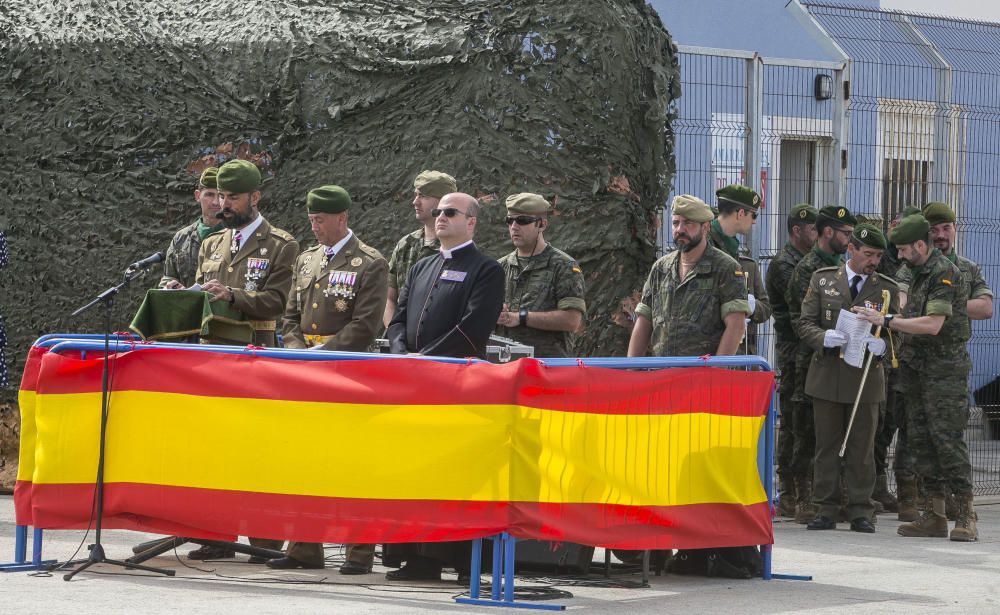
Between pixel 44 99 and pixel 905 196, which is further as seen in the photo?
pixel 905 196

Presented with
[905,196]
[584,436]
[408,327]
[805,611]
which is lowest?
[805,611]

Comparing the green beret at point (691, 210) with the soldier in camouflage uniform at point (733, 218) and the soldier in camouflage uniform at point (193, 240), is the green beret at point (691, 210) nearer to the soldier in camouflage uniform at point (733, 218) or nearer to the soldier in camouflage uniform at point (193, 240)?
the soldier in camouflage uniform at point (733, 218)

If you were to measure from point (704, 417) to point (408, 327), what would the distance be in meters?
1.61

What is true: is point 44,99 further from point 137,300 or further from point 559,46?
point 559,46

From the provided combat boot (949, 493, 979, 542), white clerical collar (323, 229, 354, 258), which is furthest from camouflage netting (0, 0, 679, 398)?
combat boot (949, 493, 979, 542)

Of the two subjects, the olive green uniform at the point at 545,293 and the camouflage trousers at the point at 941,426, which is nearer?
the olive green uniform at the point at 545,293

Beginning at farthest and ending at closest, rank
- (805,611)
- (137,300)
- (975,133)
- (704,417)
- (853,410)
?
(975,133) < (137,300) < (853,410) < (704,417) < (805,611)

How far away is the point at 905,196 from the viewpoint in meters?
13.6

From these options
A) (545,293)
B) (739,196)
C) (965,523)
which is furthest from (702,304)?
(965,523)

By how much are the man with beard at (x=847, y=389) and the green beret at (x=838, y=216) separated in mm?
487

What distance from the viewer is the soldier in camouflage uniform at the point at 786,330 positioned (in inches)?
443

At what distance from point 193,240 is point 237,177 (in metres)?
1.14

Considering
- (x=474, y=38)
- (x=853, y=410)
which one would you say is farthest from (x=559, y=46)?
(x=853, y=410)

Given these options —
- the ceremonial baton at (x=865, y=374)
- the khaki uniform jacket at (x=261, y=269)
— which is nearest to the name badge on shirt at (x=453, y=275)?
the khaki uniform jacket at (x=261, y=269)
